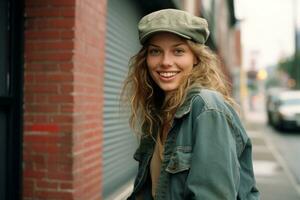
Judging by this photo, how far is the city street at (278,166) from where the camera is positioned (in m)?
7.74

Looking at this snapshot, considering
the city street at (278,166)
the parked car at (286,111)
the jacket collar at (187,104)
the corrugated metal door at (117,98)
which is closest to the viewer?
the jacket collar at (187,104)

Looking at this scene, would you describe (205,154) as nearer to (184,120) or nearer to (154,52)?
(184,120)

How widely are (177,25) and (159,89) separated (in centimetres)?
49

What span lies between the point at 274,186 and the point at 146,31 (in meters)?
6.91

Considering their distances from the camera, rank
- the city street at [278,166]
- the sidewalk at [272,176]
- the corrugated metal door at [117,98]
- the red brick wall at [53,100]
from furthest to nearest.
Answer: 1. the city street at [278,166]
2. the sidewalk at [272,176]
3. the corrugated metal door at [117,98]
4. the red brick wall at [53,100]

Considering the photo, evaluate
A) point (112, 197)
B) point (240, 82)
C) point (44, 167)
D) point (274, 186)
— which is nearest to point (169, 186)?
point (44, 167)

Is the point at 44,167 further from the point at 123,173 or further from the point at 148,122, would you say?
the point at 123,173

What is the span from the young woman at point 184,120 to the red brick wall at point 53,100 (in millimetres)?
1287

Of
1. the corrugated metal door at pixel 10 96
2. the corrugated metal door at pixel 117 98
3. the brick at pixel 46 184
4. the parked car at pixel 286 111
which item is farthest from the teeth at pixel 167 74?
the parked car at pixel 286 111

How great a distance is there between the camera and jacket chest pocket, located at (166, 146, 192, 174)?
1.74 meters

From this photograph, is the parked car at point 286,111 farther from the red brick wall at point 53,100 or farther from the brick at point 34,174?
the brick at point 34,174

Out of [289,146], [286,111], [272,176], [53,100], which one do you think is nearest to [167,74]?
[53,100]

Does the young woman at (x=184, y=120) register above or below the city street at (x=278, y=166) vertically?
above

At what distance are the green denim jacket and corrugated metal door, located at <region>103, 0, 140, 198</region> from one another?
307 centimetres
